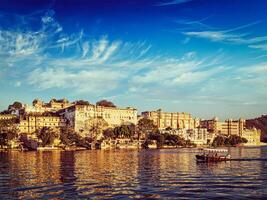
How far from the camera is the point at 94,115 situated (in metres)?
141

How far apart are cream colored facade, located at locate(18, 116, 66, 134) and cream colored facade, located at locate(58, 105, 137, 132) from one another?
16.3 ft

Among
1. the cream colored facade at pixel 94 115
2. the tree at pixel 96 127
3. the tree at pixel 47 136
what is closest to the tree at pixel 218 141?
the cream colored facade at pixel 94 115

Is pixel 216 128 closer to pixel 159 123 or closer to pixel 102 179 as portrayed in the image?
pixel 159 123

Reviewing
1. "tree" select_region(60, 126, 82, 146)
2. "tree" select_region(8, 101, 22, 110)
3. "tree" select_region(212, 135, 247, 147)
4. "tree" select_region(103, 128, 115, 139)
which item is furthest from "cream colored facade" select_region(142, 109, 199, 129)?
"tree" select_region(60, 126, 82, 146)

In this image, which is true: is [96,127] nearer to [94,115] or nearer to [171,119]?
[94,115]

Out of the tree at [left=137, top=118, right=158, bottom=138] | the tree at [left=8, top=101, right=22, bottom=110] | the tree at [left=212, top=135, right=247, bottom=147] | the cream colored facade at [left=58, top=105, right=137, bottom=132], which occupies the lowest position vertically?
the tree at [left=212, top=135, right=247, bottom=147]

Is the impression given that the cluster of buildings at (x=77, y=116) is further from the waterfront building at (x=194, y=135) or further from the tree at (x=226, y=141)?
the tree at (x=226, y=141)

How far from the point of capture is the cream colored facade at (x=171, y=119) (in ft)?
584

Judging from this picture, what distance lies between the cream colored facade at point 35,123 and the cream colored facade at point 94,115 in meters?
4.96

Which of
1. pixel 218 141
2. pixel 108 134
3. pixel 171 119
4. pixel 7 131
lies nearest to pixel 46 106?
pixel 108 134

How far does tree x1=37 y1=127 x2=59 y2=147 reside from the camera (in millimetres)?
113569

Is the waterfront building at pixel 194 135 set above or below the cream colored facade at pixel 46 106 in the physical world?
below

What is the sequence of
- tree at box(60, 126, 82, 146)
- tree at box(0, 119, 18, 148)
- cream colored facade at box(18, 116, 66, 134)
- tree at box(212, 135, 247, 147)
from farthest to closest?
tree at box(212, 135, 247, 147) → cream colored facade at box(18, 116, 66, 134) → tree at box(60, 126, 82, 146) → tree at box(0, 119, 18, 148)

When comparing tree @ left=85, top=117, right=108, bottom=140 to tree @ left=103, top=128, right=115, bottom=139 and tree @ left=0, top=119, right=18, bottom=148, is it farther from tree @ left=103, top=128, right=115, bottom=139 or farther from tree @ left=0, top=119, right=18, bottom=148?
tree @ left=0, top=119, right=18, bottom=148
